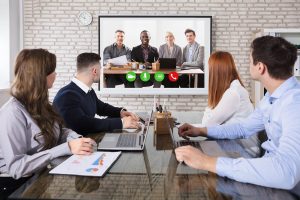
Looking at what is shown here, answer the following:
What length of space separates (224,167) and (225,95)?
152cm

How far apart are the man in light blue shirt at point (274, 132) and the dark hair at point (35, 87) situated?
2.54ft

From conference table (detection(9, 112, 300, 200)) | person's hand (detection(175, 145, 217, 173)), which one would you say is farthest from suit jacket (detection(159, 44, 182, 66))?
person's hand (detection(175, 145, 217, 173))

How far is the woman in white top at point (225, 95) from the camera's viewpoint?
2984 mm

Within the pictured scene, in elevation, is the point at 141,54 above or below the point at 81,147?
above

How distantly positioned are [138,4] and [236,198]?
218 inches

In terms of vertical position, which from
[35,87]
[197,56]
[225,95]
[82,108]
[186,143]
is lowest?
[186,143]

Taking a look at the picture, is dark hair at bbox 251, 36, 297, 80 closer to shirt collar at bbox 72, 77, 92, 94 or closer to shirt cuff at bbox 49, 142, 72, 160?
shirt cuff at bbox 49, 142, 72, 160

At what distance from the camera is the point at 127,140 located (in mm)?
2363

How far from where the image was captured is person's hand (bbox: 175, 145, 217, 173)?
1615mm

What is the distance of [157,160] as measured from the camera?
1.93 meters

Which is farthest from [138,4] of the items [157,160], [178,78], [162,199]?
[162,199]

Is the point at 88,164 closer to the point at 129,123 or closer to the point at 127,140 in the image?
the point at 127,140

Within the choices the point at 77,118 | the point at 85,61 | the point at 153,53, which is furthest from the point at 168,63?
the point at 77,118

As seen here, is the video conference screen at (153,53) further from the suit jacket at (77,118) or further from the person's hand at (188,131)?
the person's hand at (188,131)
